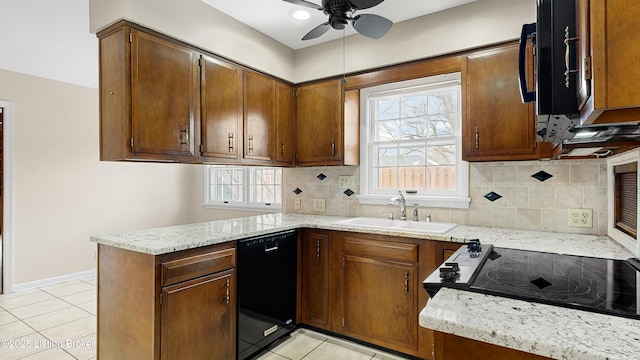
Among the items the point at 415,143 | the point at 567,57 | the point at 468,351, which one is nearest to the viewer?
the point at 567,57

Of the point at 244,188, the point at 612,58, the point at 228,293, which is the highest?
the point at 612,58

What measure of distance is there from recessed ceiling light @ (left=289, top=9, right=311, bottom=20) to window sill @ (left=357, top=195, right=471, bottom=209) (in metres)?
1.63

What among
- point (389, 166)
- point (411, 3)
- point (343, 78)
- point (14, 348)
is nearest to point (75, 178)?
point (14, 348)

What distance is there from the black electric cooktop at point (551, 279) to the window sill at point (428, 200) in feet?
3.35

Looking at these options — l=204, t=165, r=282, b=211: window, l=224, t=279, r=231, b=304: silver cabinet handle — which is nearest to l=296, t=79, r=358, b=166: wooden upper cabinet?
l=204, t=165, r=282, b=211: window

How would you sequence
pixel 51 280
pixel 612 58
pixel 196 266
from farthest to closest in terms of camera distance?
pixel 51 280 → pixel 196 266 → pixel 612 58

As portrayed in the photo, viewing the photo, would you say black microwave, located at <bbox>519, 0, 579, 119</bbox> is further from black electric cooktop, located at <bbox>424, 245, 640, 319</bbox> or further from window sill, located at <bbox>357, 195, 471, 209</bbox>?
window sill, located at <bbox>357, 195, 471, 209</bbox>

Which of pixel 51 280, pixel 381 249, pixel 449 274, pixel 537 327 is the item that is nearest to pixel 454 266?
pixel 449 274

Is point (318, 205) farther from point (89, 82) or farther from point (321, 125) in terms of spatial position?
point (89, 82)

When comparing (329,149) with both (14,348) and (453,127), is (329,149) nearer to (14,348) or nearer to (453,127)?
(453,127)

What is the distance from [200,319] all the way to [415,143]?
2189 millimetres

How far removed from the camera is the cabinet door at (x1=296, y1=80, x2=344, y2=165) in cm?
306

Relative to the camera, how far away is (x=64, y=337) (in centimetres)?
270

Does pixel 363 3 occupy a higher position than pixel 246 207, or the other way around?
pixel 363 3
